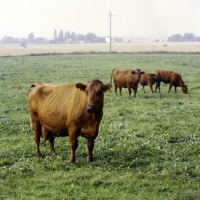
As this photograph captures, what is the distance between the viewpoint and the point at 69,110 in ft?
27.3

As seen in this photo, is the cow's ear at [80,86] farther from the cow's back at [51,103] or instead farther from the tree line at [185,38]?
the tree line at [185,38]

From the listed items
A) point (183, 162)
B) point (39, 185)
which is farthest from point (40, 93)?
point (183, 162)

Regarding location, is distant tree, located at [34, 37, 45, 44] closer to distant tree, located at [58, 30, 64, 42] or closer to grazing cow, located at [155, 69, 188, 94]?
distant tree, located at [58, 30, 64, 42]

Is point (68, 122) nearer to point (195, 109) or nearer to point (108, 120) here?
point (108, 120)

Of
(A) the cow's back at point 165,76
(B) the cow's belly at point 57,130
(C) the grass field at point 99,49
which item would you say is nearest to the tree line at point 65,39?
(C) the grass field at point 99,49

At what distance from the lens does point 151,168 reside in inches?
312

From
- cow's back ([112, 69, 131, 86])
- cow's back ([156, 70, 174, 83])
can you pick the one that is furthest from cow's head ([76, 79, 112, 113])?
cow's back ([156, 70, 174, 83])

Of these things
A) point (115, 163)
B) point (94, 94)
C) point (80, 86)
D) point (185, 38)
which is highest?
point (80, 86)

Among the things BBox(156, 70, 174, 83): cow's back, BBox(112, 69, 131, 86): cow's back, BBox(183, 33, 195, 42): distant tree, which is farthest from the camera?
BBox(183, 33, 195, 42): distant tree

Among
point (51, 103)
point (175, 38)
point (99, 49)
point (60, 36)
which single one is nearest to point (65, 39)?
point (60, 36)

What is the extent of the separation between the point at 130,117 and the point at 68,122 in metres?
5.58

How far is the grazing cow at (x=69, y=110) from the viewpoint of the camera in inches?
316

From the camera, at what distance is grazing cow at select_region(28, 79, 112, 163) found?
8.02m

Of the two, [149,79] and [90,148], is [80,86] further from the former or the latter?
[149,79]
